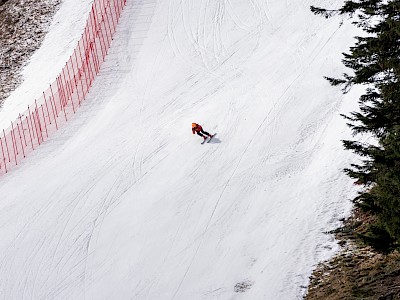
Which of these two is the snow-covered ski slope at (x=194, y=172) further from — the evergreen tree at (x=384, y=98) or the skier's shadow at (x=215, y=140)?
the evergreen tree at (x=384, y=98)

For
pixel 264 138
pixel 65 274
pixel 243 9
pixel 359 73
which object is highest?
pixel 359 73

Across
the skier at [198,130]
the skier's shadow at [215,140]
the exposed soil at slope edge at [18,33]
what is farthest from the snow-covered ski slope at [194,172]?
the exposed soil at slope edge at [18,33]

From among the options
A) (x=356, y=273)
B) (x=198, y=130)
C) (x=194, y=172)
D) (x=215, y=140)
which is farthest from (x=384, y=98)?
(x=215, y=140)

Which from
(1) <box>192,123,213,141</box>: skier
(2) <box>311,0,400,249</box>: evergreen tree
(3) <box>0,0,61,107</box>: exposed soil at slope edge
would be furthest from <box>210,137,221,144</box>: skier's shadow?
(3) <box>0,0,61,107</box>: exposed soil at slope edge

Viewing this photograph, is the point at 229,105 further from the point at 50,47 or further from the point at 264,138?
the point at 50,47

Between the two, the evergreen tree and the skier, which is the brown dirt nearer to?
the evergreen tree

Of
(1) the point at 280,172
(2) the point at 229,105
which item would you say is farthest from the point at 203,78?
(1) the point at 280,172

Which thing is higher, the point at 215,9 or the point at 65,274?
the point at 215,9
